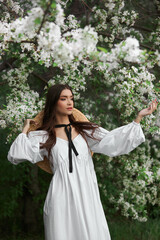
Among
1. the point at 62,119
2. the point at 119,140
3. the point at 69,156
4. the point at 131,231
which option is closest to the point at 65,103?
the point at 62,119

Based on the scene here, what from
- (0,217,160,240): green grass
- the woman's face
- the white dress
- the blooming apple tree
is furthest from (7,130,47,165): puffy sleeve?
(0,217,160,240): green grass

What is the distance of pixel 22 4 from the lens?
15.4 ft

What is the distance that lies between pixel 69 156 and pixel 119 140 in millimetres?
450

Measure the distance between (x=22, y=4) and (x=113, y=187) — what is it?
312 cm

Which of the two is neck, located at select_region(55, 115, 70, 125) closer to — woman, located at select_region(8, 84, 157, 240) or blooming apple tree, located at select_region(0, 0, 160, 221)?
woman, located at select_region(8, 84, 157, 240)

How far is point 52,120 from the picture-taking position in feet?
10.2

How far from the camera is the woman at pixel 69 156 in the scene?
2.82m

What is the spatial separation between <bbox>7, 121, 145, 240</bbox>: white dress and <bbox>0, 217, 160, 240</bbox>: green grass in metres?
2.47

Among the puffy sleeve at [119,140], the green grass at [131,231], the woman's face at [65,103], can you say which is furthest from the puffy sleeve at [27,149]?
the green grass at [131,231]

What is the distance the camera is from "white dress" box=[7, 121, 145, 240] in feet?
9.25

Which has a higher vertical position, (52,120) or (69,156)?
(52,120)

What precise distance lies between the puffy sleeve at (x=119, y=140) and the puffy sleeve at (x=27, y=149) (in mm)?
465

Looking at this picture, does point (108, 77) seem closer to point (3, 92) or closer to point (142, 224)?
point (3, 92)

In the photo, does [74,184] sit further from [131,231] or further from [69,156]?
[131,231]
